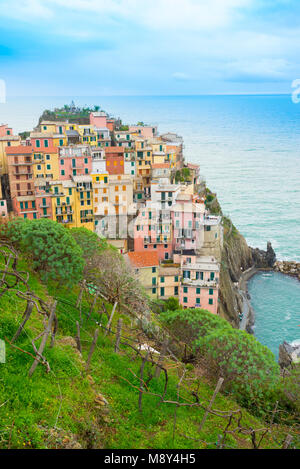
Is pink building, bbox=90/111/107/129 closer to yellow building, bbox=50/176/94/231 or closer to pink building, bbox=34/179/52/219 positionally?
yellow building, bbox=50/176/94/231

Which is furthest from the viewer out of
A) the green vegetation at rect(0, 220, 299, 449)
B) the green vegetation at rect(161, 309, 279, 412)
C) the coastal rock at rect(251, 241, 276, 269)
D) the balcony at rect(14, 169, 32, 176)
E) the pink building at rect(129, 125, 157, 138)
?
the pink building at rect(129, 125, 157, 138)

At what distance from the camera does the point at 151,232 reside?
115ft

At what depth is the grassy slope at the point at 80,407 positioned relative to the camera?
24.9ft

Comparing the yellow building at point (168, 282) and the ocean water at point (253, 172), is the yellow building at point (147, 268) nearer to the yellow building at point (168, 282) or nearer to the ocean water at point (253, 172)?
the yellow building at point (168, 282)

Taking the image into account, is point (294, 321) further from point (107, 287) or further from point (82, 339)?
Answer: point (82, 339)

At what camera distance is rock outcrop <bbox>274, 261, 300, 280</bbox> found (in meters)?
50.3

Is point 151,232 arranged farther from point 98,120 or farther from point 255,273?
point 98,120

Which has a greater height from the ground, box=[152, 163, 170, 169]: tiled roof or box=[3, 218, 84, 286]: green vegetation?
box=[152, 163, 170, 169]: tiled roof

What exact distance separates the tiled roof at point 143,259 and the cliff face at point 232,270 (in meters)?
7.71

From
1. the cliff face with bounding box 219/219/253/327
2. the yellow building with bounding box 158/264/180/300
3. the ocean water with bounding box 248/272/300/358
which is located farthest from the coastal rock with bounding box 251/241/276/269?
the yellow building with bounding box 158/264/180/300

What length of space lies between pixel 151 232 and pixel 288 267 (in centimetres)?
2425

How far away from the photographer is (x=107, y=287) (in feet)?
57.1

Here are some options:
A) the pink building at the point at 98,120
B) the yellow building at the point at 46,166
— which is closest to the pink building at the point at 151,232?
the yellow building at the point at 46,166

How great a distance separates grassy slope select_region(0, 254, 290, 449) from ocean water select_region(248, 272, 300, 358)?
987 inches
